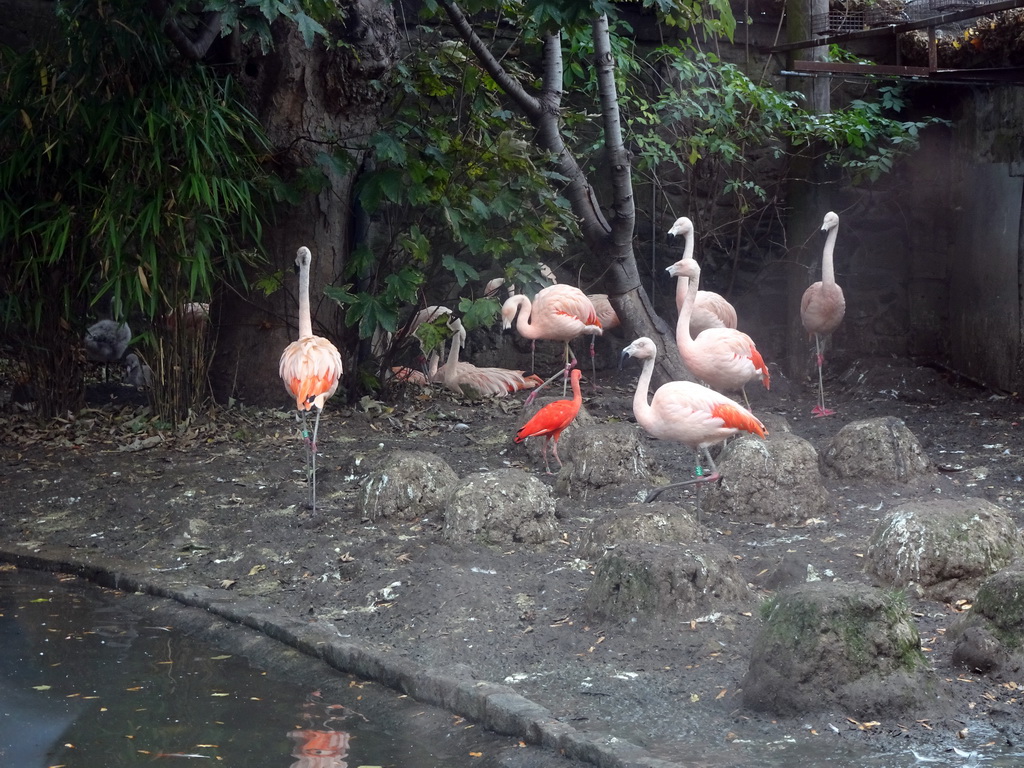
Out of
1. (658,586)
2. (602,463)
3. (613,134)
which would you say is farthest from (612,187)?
(658,586)

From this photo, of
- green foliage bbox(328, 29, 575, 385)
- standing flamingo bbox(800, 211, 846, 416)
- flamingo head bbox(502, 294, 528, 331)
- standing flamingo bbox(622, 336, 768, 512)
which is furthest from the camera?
flamingo head bbox(502, 294, 528, 331)

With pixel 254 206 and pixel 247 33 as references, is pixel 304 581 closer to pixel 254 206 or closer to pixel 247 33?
pixel 247 33

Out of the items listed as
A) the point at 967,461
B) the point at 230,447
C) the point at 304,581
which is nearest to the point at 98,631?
the point at 304,581

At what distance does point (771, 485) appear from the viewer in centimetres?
545

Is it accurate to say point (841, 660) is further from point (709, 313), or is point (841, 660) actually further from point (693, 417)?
point (709, 313)

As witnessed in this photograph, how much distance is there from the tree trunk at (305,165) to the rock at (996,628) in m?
5.14

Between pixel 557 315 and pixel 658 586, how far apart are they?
4730 millimetres

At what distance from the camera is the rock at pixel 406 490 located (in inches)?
216

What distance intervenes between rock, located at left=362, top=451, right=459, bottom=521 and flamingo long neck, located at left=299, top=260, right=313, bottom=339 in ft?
4.31

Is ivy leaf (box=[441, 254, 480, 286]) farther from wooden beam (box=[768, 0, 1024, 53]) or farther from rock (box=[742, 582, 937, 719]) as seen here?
rock (box=[742, 582, 937, 719])

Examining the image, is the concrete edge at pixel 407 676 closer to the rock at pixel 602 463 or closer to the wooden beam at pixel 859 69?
the rock at pixel 602 463

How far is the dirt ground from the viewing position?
3.37 metres

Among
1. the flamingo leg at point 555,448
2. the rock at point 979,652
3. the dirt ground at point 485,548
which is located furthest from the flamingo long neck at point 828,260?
the rock at point 979,652

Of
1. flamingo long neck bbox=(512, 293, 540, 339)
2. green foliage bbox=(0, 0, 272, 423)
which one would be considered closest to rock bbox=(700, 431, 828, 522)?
flamingo long neck bbox=(512, 293, 540, 339)
